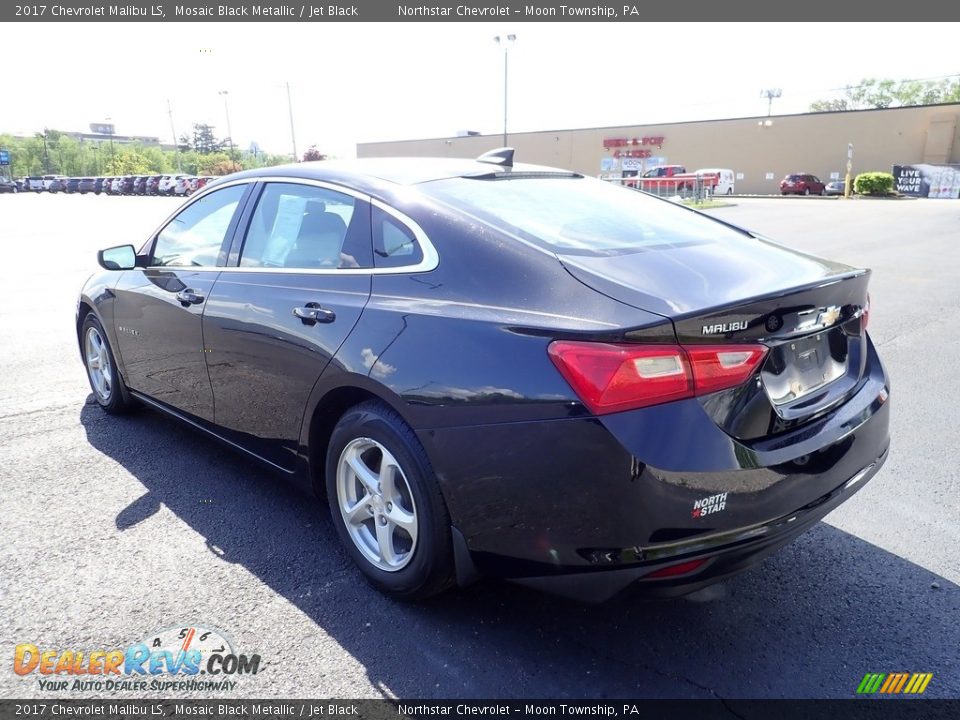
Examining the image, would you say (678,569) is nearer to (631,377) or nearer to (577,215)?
(631,377)

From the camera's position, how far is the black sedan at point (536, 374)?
215cm

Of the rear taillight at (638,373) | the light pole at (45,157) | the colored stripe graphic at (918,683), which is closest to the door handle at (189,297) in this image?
the rear taillight at (638,373)

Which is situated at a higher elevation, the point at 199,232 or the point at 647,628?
the point at 199,232

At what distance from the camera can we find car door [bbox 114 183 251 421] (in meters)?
3.79

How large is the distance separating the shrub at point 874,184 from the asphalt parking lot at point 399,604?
1702 inches

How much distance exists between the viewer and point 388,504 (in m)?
2.79

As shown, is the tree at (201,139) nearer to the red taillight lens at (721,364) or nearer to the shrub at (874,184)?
the shrub at (874,184)

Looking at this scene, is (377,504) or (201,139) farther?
(201,139)

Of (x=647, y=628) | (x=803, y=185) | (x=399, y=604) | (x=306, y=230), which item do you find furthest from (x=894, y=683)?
(x=803, y=185)

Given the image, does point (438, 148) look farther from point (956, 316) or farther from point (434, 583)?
point (434, 583)

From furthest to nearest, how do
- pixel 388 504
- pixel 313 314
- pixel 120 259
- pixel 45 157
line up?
1. pixel 45 157
2. pixel 120 259
3. pixel 313 314
4. pixel 388 504

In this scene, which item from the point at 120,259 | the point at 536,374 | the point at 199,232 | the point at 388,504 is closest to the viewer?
the point at 536,374

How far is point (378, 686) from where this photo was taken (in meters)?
2.40

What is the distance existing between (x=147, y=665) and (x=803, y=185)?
168ft
